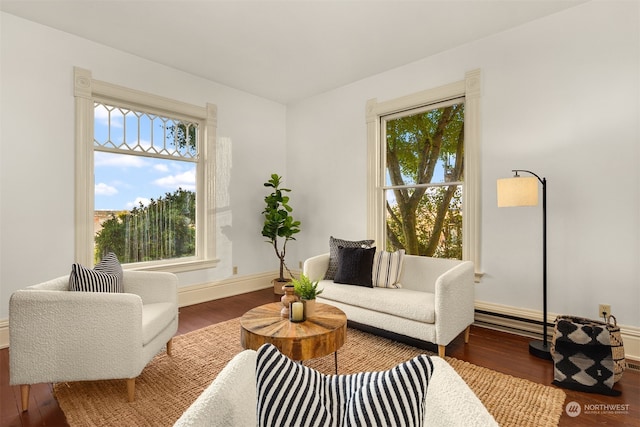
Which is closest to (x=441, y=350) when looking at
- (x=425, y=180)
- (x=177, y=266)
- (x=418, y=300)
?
(x=418, y=300)

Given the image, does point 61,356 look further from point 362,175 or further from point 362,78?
point 362,78

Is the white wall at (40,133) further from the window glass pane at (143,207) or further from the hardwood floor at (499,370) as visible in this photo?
the hardwood floor at (499,370)

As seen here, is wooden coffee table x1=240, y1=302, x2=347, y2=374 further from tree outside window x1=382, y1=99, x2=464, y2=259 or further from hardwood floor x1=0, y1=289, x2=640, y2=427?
tree outside window x1=382, y1=99, x2=464, y2=259

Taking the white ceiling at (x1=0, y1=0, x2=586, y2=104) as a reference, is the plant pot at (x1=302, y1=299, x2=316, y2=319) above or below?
below

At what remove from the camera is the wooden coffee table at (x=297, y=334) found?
6.21 ft

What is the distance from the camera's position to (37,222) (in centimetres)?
310

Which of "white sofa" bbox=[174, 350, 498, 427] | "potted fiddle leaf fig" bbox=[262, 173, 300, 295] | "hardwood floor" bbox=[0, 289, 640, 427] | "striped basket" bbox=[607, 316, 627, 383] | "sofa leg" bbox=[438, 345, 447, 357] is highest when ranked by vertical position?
"potted fiddle leaf fig" bbox=[262, 173, 300, 295]

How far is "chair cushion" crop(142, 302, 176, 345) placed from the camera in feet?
6.93

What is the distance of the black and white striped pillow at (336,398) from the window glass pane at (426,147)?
10.8ft

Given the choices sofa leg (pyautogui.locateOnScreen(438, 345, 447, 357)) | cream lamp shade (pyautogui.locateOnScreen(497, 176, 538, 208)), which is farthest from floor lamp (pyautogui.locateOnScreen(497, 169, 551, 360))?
sofa leg (pyautogui.locateOnScreen(438, 345, 447, 357))

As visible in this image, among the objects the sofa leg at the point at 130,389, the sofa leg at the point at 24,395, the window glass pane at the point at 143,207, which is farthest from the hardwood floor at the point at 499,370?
the window glass pane at the point at 143,207

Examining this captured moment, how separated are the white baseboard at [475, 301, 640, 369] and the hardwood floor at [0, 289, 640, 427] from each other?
101 mm

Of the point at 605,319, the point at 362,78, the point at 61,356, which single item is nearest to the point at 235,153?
the point at 362,78

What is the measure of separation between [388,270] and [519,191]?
4.33 feet
